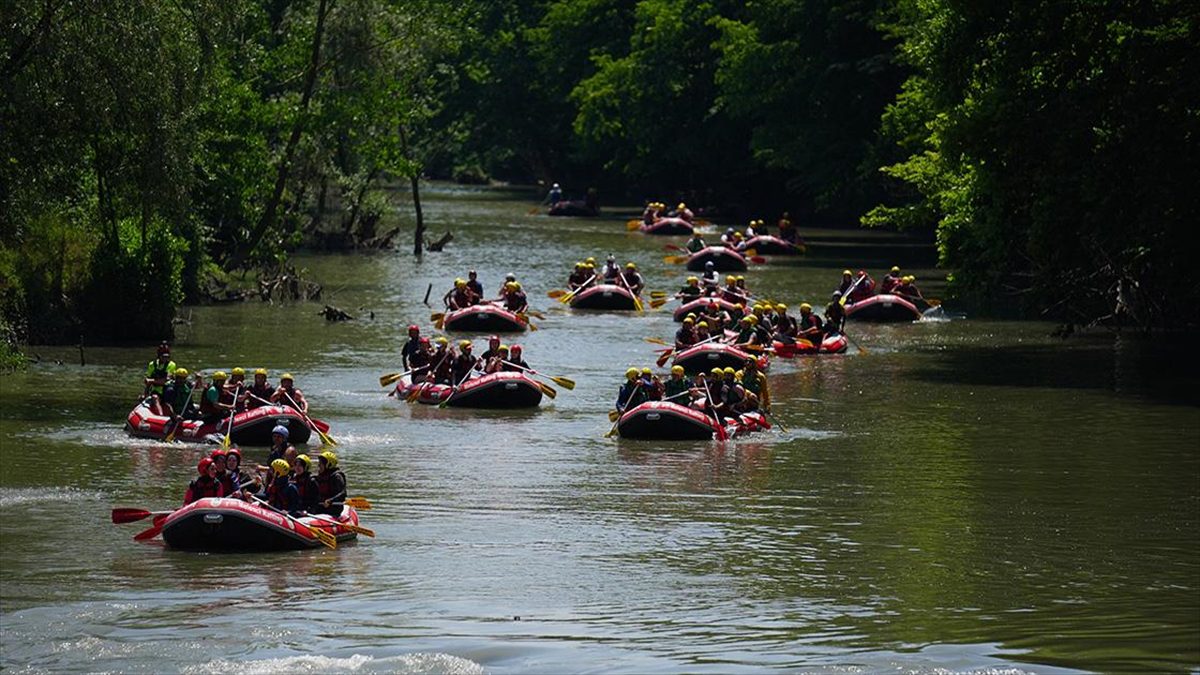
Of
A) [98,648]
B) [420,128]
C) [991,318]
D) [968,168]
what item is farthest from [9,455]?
[420,128]

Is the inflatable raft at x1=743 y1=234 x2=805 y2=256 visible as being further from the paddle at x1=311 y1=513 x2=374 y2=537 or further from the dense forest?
the paddle at x1=311 y1=513 x2=374 y2=537

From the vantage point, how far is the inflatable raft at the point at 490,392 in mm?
39688

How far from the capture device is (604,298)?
5806 cm

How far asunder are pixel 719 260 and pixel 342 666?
5030cm

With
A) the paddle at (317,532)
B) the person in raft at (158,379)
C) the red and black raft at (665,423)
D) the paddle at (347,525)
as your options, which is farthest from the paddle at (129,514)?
the red and black raft at (665,423)

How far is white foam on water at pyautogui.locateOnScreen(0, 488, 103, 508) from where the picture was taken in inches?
1160

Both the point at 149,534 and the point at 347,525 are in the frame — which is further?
the point at 347,525

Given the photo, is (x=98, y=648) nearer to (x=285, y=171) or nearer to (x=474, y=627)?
(x=474, y=627)

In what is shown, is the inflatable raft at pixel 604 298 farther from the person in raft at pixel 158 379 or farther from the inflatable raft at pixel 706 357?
the person in raft at pixel 158 379

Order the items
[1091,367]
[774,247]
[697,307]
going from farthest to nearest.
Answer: [774,247] → [697,307] → [1091,367]

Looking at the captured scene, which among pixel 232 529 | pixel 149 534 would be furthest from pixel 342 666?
pixel 149 534

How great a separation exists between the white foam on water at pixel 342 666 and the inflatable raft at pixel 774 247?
180 feet

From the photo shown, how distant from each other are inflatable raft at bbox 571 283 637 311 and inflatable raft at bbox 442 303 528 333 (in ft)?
18.4

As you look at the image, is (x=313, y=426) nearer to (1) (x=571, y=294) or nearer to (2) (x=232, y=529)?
(2) (x=232, y=529)
